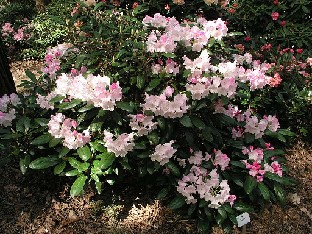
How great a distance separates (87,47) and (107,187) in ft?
3.76

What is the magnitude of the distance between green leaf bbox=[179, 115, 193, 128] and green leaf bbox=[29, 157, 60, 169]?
95cm

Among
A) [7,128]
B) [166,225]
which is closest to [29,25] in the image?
[7,128]

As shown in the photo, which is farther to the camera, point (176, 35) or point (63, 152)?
point (176, 35)

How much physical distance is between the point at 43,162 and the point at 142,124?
2.52ft

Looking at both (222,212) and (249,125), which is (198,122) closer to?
(222,212)

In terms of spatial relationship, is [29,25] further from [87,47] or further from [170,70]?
[170,70]

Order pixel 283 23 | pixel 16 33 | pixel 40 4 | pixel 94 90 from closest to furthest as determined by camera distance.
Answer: pixel 94 90 → pixel 283 23 → pixel 16 33 → pixel 40 4

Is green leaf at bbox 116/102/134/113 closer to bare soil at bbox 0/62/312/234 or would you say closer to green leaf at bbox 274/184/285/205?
bare soil at bbox 0/62/312/234

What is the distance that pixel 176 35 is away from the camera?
2.71m

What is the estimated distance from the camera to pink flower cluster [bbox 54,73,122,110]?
2.36 metres

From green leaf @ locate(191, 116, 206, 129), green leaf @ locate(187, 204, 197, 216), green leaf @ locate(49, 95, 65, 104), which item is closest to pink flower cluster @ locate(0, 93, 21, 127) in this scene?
green leaf @ locate(49, 95, 65, 104)

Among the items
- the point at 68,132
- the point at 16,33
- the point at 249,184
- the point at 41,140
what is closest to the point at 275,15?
the point at 249,184

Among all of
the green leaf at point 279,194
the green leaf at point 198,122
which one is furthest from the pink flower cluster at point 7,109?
the green leaf at point 279,194

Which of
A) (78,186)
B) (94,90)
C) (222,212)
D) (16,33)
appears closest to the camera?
(94,90)
